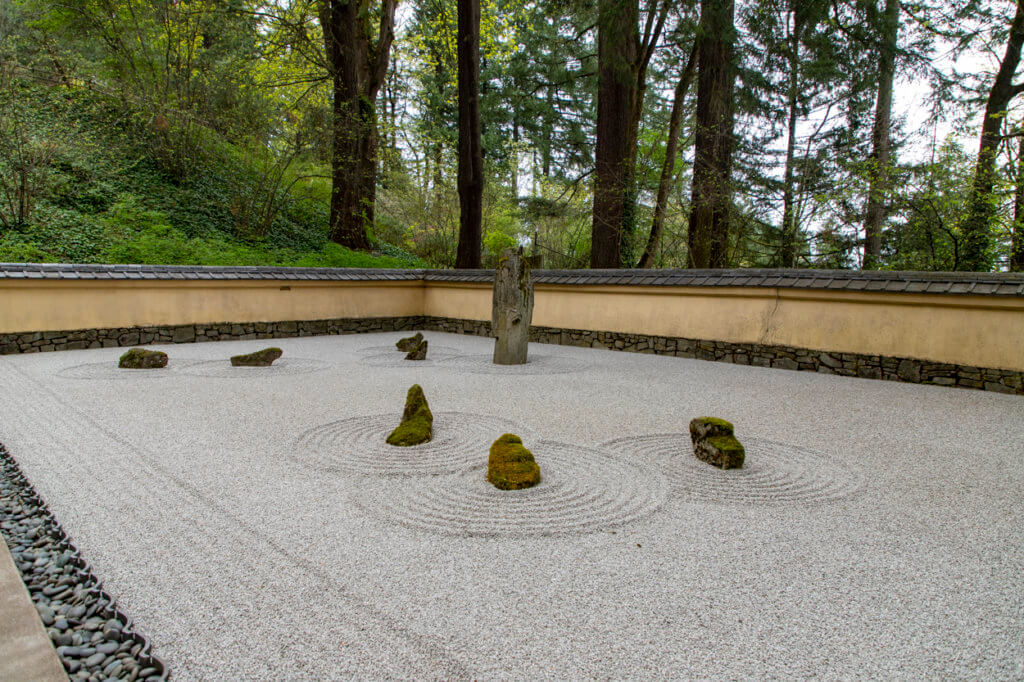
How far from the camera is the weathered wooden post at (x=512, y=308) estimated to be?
6.82 meters

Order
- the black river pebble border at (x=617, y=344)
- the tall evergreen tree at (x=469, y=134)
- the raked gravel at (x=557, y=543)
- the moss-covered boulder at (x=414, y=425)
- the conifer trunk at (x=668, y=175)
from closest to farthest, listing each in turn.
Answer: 1. the raked gravel at (x=557, y=543)
2. the moss-covered boulder at (x=414, y=425)
3. the black river pebble border at (x=617, y=344)
4. the tall evergreen tree at (x=469, y=134)
5. the conifer trunk at (x=668, y=175)

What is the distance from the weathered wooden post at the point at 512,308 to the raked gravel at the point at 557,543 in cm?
239

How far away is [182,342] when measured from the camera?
8.17m

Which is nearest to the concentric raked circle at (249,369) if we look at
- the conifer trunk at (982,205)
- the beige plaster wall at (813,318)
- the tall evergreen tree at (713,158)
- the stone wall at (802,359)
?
the stone wall at (802,359)

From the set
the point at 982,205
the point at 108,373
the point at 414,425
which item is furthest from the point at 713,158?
the point at 108,373

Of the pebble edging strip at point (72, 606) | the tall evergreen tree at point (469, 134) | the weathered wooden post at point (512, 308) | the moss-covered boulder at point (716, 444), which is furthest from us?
the tall evergreen tree at point (469, 134)

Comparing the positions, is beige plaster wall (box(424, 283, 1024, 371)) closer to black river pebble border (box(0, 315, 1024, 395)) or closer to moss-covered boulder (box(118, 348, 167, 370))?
black river pebble border (box(0, 315, 1024, 395))

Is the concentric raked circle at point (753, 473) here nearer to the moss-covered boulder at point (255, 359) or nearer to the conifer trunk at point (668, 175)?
the moss-covered boulder at point (255, 359)

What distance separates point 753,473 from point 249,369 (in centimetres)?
509

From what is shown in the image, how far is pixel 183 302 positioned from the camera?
8234mm

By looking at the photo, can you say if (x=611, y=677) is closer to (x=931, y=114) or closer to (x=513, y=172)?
(x=931, y=114)

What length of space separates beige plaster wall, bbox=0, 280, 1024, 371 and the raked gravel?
1.35 meters

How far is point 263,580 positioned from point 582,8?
1064 centimetres

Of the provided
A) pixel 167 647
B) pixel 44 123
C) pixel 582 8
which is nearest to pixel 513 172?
→ pixel 582 8
